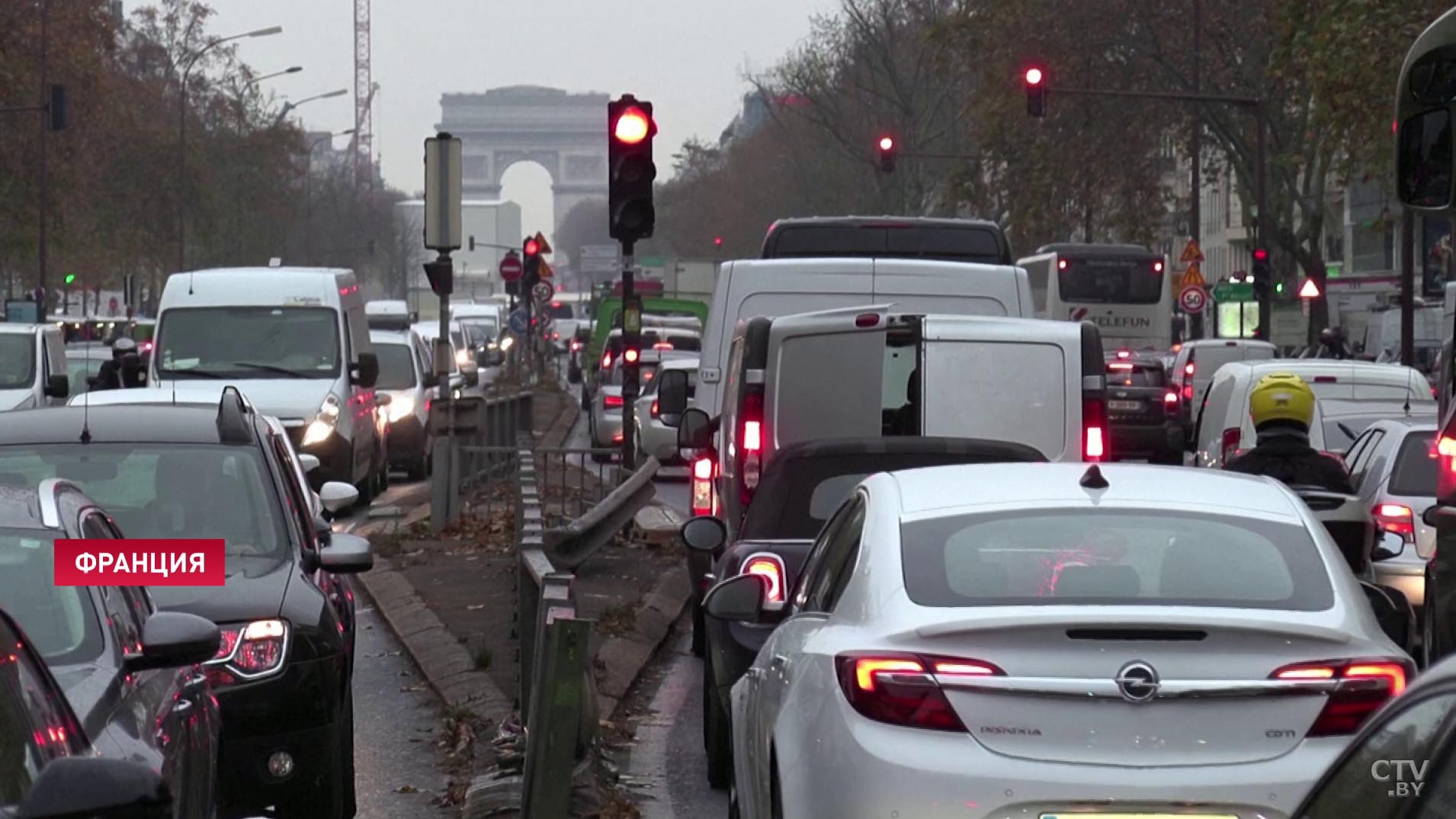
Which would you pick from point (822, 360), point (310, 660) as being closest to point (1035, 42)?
point (822, 360)

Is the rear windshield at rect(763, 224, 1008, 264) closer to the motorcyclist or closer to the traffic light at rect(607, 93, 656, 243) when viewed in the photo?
the traffic light at rect(607, 93, 656, 243)

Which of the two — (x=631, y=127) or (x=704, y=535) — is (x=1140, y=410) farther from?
(x=704, y=535)

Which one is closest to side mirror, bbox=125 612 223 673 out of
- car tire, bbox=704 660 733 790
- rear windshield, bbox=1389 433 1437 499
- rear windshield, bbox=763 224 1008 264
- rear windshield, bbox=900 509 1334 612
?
rear windshield, bbox=900 509 1334 612

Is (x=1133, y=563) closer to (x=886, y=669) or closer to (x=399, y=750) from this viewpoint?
(x=886, y=669)

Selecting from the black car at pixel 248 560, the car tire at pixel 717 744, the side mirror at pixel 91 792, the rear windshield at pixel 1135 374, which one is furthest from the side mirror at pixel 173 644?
the rear windshield at pixel 1135 374

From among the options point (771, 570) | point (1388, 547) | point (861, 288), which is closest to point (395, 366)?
point (861, 288)

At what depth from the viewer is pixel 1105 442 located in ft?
40.4

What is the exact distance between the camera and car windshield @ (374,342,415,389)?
30984mm

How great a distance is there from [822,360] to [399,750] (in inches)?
115

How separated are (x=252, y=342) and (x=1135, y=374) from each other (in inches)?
614

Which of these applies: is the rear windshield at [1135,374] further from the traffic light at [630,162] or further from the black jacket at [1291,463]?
the black jacket at [1291,463]

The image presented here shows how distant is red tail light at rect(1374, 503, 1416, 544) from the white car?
7.89 m

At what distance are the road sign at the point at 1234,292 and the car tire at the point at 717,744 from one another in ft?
153

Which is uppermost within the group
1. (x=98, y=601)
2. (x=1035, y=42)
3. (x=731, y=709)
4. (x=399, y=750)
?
(x=1035, y=42)
